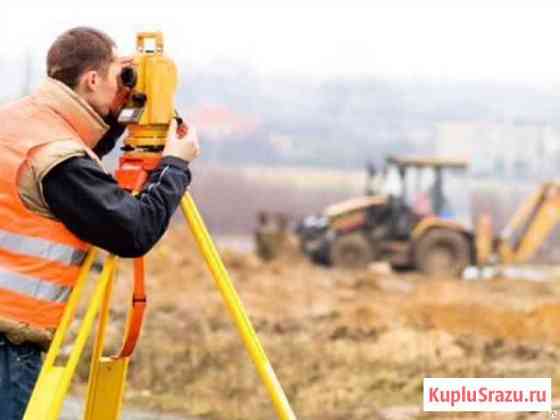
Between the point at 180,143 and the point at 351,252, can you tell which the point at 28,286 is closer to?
the point at 180,143

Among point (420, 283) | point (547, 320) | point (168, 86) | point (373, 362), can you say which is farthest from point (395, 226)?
point (168, 86)

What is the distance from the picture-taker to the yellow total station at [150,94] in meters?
4.67

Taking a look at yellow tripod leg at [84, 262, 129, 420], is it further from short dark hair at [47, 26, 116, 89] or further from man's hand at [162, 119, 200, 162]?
short dark hair at [47, 26, 116, 89]

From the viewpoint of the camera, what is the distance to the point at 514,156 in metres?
84.2

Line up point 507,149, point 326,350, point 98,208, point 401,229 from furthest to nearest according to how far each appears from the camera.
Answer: point 507,149
point 401,229
point 326,350
point 98,208

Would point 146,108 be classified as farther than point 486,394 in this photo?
No

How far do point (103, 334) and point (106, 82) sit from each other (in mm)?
737

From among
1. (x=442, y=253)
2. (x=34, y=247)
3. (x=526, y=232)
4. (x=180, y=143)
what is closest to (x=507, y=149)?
(x=526, y=232)

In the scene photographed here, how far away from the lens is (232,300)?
15.4 ft

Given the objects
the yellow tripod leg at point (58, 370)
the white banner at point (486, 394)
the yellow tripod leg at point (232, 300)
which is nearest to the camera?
the yellow tripod leg at point (58, 370)

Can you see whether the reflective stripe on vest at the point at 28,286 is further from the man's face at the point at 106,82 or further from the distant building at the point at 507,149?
the distant building at the point at 507,149

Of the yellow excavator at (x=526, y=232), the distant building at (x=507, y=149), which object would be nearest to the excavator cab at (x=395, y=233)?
the yellow excavator at (x=526, y=232)

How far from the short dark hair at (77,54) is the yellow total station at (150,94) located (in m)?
0.08

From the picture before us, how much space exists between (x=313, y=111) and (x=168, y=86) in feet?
306
